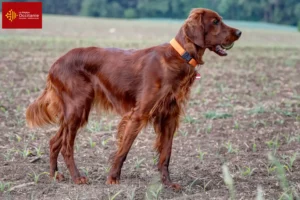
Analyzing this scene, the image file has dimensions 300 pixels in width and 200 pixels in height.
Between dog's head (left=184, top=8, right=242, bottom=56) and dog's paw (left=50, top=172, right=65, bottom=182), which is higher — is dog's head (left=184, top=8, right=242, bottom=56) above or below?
above

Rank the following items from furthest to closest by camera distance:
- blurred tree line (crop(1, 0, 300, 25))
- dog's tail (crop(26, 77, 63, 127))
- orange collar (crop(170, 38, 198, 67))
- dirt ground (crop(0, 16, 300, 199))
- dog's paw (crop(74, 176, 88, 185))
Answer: blurred tree line (crop(1, 0, 300, 25)) < dog's tail (crop(26, 77, 63, 127)) < dog's paw (crop(74, 176, 88, 185)) < orange collar (crop(170, 38, 198, 67)) < dirt ground (crop(0, 16, 300, 199))

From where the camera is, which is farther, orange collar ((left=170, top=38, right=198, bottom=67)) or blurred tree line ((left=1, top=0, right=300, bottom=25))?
blurred tree line ((left=1, top=0, right=300, bottom=25))

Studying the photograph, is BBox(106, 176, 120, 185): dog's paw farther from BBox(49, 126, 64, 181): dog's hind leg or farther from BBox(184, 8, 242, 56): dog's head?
BBox(184, 8, 242, 56): dog's head

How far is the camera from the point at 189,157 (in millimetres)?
5566

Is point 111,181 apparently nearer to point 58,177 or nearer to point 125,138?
point 125,138

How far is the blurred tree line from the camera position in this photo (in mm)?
33150

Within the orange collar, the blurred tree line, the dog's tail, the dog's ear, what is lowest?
the blurred tree line

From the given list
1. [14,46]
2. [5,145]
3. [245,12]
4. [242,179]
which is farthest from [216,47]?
[245,12]

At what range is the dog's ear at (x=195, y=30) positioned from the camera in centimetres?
446

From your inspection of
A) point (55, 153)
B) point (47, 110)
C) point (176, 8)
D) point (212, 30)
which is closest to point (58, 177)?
point (55, 153)

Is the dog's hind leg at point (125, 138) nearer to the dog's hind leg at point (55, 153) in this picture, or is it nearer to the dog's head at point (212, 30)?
the dog's hind leg at point (55, 153)

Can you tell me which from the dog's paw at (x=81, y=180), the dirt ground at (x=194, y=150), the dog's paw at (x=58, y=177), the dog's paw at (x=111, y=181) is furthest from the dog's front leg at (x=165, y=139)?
the dog's paw at (x=58, y=177)

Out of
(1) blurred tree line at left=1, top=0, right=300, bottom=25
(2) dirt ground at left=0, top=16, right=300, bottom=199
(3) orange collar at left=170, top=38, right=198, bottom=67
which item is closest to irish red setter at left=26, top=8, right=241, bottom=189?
(3) orange collar at left=170, top=38, right=198, bottom=67

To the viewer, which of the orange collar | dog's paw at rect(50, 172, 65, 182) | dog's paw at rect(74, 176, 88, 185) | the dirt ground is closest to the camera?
the dirt ground
